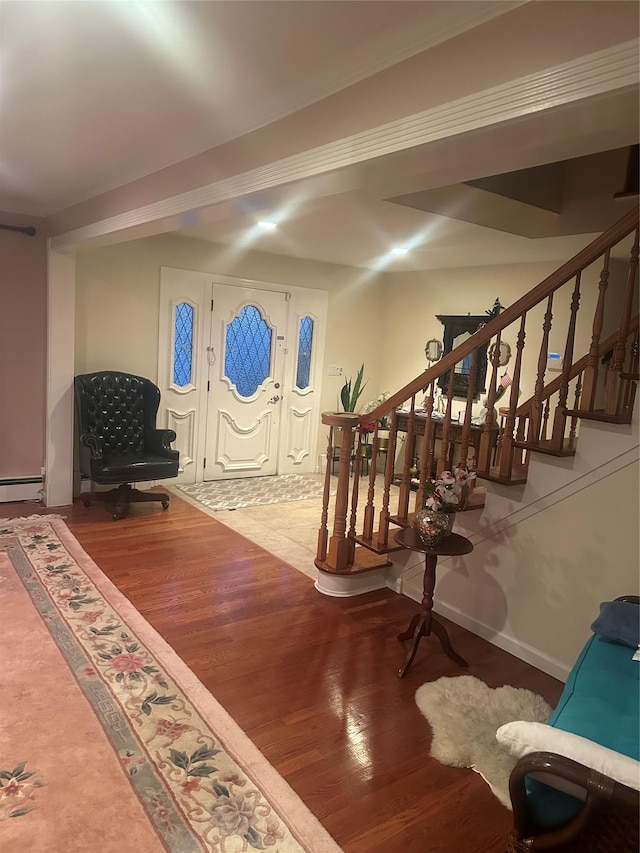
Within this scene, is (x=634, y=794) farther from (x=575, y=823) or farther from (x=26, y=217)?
(x=26, y=217)

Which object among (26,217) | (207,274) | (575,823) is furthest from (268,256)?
(575,823)

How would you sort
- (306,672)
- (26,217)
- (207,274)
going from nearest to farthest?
(306,672) < (26,217) < (207,274)

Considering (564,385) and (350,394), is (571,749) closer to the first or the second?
(564,385)

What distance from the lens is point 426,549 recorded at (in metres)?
2.68

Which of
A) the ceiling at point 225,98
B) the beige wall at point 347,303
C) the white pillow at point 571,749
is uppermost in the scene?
the ceiling at point 225,98

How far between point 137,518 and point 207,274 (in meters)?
2.45

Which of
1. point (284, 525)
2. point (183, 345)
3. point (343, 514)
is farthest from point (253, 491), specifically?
point (343, 514)

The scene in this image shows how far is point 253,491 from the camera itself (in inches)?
222

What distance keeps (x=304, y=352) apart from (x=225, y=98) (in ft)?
13.7

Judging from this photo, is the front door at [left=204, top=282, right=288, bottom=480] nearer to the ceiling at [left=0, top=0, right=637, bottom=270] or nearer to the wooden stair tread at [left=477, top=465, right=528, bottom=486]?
the ceiling at [left=0, top=0, right=637, bottom=270]

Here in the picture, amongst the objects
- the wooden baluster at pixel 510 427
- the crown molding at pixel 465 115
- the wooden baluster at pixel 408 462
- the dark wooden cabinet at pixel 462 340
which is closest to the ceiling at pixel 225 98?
the crown molding at pixel 465 115

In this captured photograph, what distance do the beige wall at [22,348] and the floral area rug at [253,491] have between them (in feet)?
4.83

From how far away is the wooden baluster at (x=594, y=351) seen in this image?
2.45 m

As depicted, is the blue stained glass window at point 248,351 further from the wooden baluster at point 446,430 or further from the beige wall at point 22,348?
the wooden baluster at point 446,430
